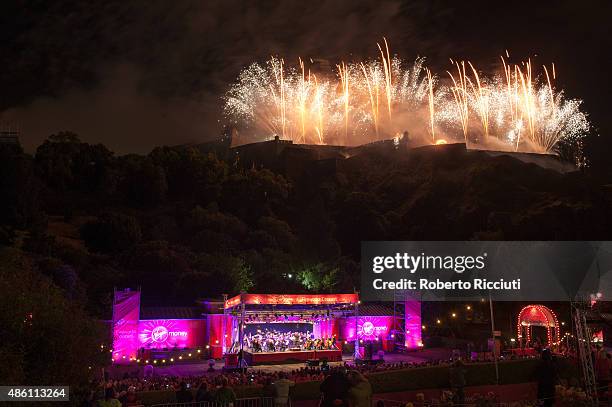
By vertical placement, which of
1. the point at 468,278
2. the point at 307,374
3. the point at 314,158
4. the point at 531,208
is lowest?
the point at 307,374

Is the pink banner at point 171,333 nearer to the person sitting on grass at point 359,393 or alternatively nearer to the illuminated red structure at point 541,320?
the illuminated red structure at point 541,320

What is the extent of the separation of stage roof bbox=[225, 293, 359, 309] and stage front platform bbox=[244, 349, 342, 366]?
7.96 feet

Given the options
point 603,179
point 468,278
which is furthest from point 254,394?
point 603,179

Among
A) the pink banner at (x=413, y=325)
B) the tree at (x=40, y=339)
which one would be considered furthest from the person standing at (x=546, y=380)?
the pink banner at (x=413, y=325)

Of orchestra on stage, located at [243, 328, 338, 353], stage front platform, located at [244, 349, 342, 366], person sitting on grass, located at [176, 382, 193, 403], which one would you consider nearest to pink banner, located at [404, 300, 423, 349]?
orchestra on stage, located at [243, 328, 338, 353]

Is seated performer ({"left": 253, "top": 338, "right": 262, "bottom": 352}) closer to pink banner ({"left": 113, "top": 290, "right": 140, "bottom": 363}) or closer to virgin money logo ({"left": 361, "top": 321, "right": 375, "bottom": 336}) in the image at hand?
pink banner ({"left": 113, "top": 290, "right": 140, "bottom": 363})

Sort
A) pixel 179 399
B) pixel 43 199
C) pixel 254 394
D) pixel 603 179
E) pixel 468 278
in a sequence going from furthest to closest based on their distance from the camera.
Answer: pixel 603 179 → pixel 43 199 → pixel 468 278 → pixel 254 394 → pixel 179 399

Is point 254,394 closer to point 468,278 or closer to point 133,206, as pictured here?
point 468,278

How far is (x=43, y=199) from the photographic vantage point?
1973 inches

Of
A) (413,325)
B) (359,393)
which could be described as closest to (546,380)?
(359,393)

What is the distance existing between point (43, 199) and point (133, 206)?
335 inches

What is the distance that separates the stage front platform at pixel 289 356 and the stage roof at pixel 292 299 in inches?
95.5
